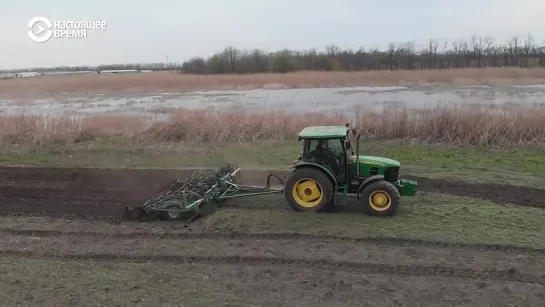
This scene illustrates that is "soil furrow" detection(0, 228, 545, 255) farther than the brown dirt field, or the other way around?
the brown dirt field

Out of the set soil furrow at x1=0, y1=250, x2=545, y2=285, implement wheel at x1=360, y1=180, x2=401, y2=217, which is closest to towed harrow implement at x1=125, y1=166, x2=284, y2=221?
soil furrow at x1=0, y1=250, x2=545, y2=285

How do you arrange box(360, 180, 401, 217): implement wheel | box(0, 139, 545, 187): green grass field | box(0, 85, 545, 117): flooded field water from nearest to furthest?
1. box(360, 180, 401, 217): implement wheel
2. box(0, 139, 545, 187): green grass field
3. box(0, 85, 545, 117): flooded field water

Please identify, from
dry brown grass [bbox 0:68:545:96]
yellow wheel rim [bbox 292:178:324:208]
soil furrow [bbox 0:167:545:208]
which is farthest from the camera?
dry brown grass [bbox 0:68:545:96]

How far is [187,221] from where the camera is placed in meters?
8.02

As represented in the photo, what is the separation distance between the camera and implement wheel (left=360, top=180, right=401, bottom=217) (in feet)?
25.6

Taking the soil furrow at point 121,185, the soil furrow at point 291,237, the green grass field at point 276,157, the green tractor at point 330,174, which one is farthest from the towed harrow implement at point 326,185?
the green grass field at point 276,157

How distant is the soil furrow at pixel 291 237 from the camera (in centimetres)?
652

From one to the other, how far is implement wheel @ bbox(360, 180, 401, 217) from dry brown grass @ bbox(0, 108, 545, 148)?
8.07 m

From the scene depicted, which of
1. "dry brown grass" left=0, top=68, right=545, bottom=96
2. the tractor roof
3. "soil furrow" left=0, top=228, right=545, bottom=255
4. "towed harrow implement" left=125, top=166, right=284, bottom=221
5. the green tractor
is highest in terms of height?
"dry brown grass" left=0, top=68, right=545, bottom=96

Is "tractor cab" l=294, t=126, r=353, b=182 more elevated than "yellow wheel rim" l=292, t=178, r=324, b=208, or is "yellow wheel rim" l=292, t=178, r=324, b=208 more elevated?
"tractor cab" l=294, t=126, r=353, b=182

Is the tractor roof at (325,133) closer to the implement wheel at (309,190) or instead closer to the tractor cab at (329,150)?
the tractor cab at (329,150)

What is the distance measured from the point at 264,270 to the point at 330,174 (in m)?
2.60

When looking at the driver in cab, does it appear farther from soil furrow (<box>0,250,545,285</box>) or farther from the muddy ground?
soil furrow (<box>0,250,545,285</box>)

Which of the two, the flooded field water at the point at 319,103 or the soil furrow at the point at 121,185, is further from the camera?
the flooded field water at the point at 319,103
